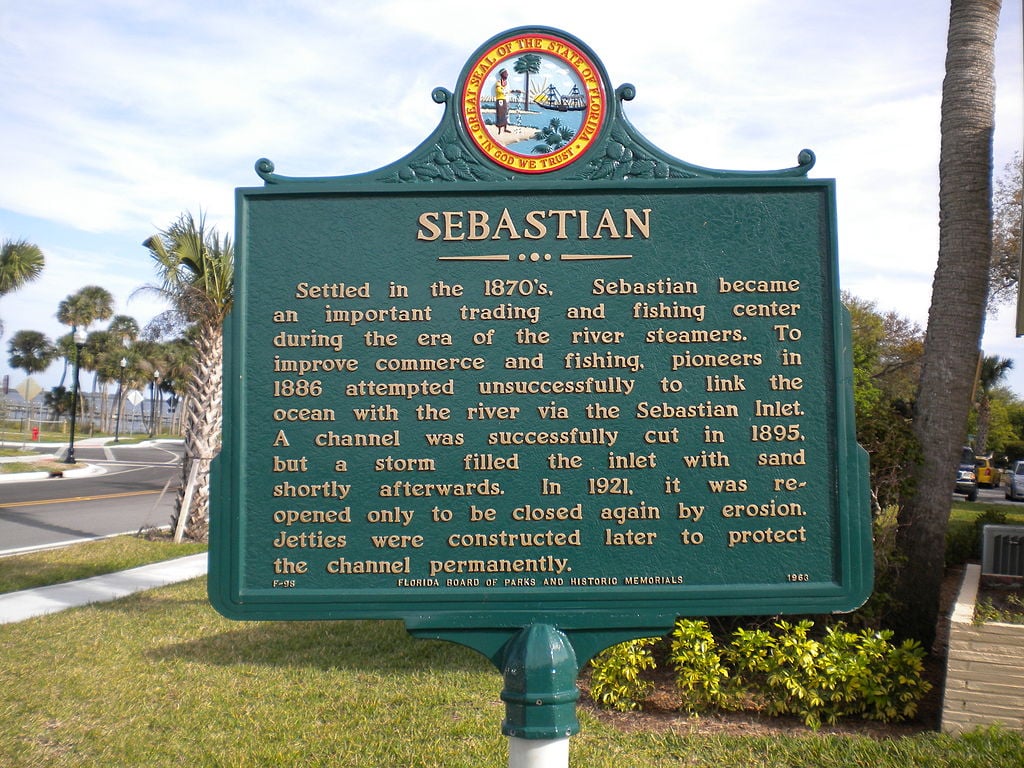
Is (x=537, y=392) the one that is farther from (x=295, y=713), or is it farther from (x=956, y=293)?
(x=956, y=293)

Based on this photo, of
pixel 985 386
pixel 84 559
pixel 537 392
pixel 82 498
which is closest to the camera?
pixel 537 392

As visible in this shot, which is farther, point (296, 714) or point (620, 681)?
point (620, 681)

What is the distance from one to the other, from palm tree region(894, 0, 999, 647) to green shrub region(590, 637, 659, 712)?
2393 millimetres

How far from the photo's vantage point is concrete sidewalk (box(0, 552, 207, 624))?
8.16 m

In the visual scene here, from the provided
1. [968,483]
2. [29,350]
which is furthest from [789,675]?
[29,350]

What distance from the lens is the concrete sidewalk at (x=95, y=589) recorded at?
816 cm

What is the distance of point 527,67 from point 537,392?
1.25m

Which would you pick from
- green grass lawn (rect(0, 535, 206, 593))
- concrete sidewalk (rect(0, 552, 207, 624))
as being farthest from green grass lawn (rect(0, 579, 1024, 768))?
green grass lawn (rect(0, 535, 206, 593))

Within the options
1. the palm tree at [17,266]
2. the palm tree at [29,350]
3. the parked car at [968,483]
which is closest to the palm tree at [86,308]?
the palm tree at [29,350]

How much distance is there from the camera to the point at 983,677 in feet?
15.8

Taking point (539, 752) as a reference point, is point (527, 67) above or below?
above

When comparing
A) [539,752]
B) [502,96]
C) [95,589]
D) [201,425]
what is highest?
[502,96]

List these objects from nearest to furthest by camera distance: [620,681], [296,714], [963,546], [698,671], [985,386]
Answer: [296,714] → [698,671] → [620,681] → [963,546] → [985,386]

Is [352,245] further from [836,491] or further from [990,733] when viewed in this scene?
[990,733]
